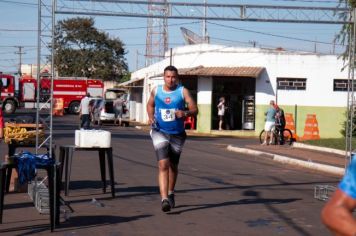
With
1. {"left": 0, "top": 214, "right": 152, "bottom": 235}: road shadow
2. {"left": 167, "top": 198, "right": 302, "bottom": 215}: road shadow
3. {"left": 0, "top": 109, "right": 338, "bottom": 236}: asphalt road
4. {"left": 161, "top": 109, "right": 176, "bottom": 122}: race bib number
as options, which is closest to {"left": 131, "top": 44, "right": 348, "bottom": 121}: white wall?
{"left": 0, "top": 109, "right": 338, "bottom": 236}: asphalt road

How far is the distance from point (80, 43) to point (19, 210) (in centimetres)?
7456

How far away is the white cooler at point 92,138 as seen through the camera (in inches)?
398

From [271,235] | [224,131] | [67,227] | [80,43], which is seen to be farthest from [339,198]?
[80,43]

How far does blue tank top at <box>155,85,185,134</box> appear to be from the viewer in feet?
30.7

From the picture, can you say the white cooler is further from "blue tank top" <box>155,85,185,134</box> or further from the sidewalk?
the sidewalk

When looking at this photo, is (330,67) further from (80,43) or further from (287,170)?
(80,43)

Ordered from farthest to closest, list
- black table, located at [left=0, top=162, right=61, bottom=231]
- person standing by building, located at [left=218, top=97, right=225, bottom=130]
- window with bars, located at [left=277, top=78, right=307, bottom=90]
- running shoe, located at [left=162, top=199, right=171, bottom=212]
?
window with bars, located at [left=277, top=78, right=307, bottom=90] < person standing by building, located at [left=218, top=97, right=225, bottom=130] < running shoe, located at [left=162, top=199, right=171, bottom=212] < black table, located at [left=0, top=162, right=61, bottom=231]

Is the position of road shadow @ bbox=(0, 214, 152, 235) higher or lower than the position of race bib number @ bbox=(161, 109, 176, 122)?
lower

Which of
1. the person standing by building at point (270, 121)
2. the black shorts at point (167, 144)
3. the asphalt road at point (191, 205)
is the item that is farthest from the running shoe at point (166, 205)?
the person standing by building at point (270, 121)

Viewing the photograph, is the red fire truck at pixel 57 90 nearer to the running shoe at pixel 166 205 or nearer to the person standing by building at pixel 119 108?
the person standing by building at pixel 119 108

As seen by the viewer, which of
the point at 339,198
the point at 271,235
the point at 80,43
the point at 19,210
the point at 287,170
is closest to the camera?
the point at 339,198

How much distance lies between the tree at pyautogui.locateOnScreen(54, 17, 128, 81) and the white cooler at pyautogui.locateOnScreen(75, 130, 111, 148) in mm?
70238

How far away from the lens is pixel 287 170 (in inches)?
655

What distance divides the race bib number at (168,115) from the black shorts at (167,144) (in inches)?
8.3
